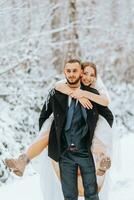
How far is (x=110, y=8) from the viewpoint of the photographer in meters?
21.6

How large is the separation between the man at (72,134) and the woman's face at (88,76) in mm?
65

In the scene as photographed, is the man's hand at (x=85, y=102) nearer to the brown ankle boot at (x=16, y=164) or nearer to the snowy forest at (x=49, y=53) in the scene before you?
the brown ankle boot at (x=16, y=164)

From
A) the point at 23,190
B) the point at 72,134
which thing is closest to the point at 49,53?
the point at 23,190

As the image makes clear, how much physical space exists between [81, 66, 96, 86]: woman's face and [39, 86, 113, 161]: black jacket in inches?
2.4

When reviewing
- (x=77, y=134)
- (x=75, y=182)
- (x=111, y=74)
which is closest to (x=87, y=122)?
(x=77, y=134)

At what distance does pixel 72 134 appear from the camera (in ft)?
18.8

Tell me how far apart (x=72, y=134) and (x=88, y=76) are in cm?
62

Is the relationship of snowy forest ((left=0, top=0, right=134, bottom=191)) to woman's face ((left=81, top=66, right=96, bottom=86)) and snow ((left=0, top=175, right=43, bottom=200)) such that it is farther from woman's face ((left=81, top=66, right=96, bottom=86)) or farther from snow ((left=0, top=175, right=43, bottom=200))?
woman's face ((left=81, top=66, right=96, bottom=86))

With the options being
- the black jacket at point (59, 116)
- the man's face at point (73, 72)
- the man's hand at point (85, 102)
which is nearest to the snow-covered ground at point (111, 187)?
the black jacket at point (59, 116)

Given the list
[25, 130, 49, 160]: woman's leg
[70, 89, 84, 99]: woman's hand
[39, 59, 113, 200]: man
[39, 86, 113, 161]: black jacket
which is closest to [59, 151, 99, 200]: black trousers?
[39, 59, 113, 200]: man

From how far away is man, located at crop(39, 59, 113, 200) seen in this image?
18.9 ft

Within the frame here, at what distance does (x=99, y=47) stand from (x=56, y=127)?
14.5 metres

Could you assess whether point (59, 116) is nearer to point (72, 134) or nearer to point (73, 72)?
point (72, 134)

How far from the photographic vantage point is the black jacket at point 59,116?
18.9ft
